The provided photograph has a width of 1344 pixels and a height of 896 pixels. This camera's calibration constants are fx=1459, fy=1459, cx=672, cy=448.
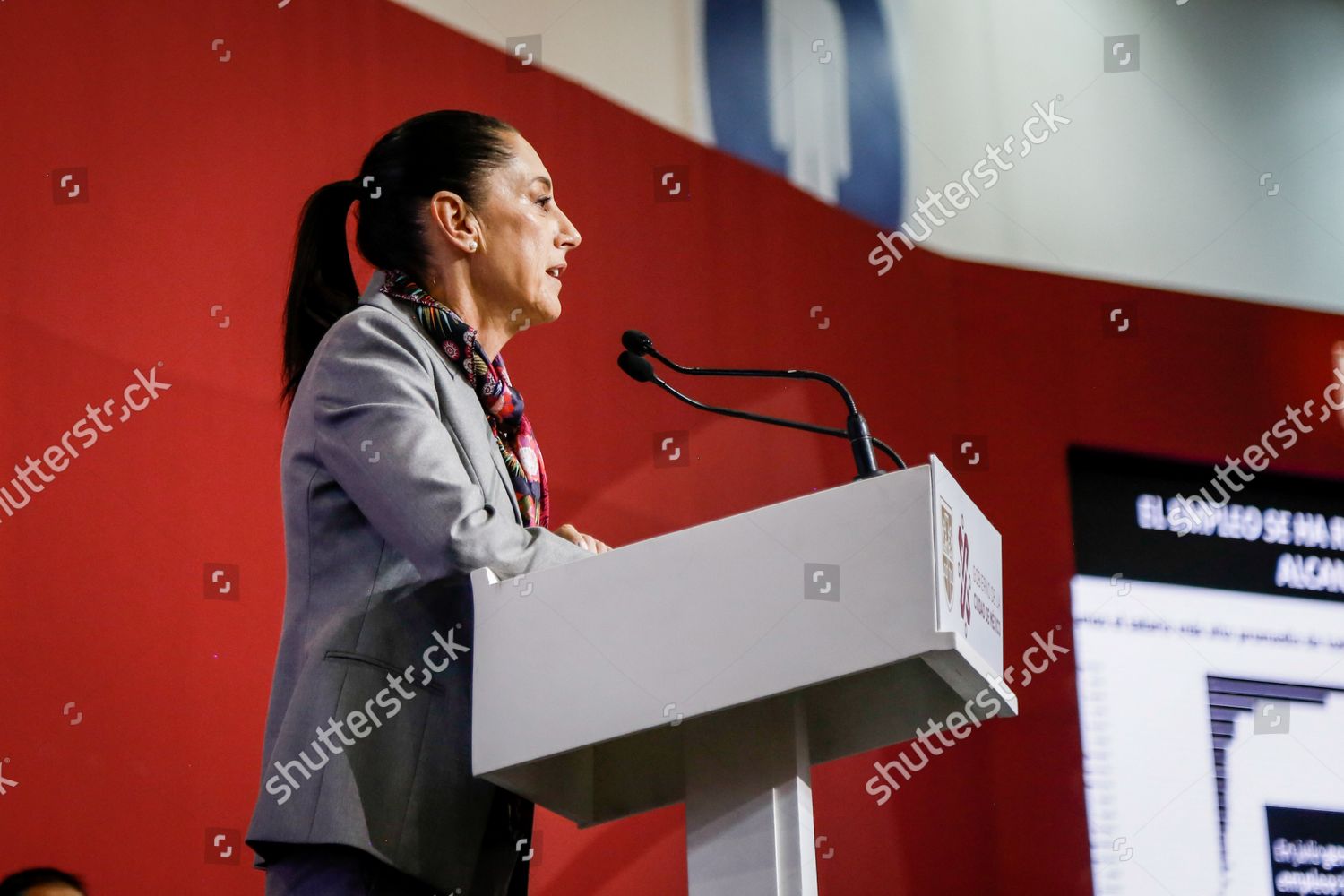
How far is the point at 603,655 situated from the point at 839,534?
0.23 metres

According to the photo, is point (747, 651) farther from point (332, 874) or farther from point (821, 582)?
point (332, 874)

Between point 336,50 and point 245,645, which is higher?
point 336,50

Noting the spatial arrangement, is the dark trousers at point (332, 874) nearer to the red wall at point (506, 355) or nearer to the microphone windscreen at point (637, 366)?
the microphone windscreen at point (637, 366)

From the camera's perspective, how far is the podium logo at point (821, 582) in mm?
1199

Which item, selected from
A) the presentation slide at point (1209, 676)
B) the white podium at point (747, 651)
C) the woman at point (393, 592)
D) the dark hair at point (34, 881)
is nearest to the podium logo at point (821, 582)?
the white podium at point (747, 651)

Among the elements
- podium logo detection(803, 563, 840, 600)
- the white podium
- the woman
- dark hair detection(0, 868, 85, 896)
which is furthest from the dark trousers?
dark hair detection(0, 868, 85, 896)

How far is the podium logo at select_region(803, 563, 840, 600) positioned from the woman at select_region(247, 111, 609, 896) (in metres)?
0.31

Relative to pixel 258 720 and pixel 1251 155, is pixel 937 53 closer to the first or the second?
pixel 1251 155

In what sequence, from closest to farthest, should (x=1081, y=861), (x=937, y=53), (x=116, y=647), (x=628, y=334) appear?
(x=628, y=334)
(x=116, y=647)
(x=1081, y=861)
(x=937, y=53)

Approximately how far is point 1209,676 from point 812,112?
1.66 meters

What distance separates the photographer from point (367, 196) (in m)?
1.92

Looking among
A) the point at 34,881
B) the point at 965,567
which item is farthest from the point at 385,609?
the point at 34,881

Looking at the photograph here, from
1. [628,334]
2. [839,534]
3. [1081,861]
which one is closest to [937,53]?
[1081,861]

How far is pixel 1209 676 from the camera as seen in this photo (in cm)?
350
